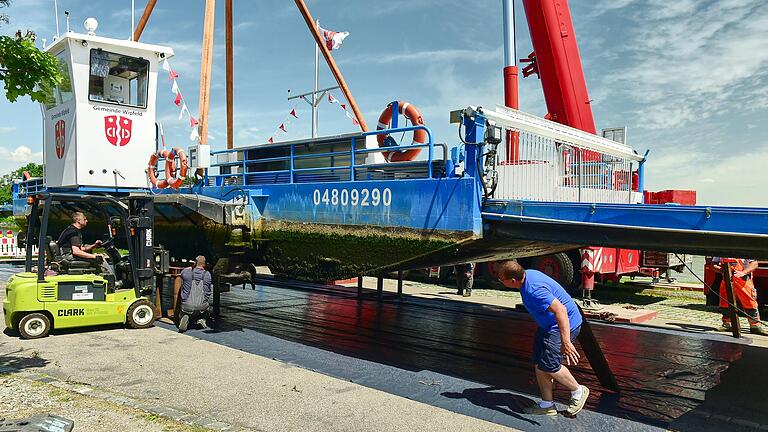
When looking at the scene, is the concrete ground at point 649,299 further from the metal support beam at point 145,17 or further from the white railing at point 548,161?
the metal support beam at point 145,17

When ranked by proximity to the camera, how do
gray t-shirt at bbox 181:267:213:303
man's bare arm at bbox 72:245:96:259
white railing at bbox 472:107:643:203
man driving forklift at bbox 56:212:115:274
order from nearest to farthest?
white railing at bbox 472:107:643:203 → gray t-shirt at bbox 181:267:213:303 → man's bare arm at bbox 72:245:96:259 → man driving forklift at bbox 56:212:115:274

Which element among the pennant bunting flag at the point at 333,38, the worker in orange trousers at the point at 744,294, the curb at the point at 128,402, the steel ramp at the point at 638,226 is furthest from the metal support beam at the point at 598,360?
the pennant bunting flag at the point at 333,38

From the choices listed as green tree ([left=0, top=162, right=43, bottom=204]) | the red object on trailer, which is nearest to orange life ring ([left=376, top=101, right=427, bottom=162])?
the red object on trailer

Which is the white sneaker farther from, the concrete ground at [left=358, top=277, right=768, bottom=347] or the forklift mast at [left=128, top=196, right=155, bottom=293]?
the forklift mast at [left=128, top=196, right=155, bottom=293]

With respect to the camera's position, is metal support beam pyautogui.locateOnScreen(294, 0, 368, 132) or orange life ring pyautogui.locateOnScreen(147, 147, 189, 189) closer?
orange life ring pyautogui.locateOnScreen(147, 147, 189, 189)

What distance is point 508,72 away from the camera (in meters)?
13.0

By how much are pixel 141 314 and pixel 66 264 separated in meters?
1.48

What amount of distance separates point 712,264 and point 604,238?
6164 mm

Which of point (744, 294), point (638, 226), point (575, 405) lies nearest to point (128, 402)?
point (575, 405)

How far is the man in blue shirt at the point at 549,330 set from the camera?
5.48 meters

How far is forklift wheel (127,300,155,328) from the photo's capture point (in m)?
9.52

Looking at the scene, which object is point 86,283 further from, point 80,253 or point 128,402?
point 128,402

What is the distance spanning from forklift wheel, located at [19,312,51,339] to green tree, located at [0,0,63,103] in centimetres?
422

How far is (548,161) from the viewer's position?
798cm
